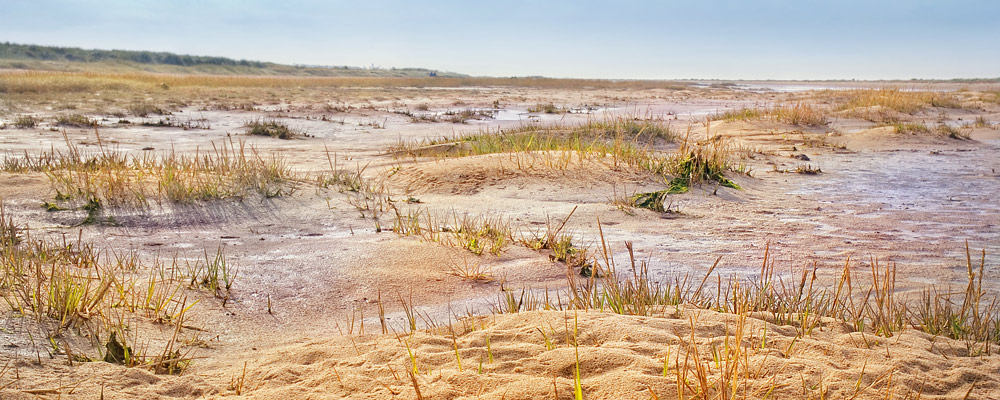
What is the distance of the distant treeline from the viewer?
220 feet

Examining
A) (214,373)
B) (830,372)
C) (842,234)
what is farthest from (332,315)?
(842,234)

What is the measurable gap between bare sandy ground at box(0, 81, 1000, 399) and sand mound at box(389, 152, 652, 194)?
0.11 feet

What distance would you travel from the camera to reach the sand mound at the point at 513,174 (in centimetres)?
841

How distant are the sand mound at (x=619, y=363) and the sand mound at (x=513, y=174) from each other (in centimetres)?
504

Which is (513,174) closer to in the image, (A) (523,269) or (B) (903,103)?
(A) (523,269)

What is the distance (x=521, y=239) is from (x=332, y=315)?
1.94 metres

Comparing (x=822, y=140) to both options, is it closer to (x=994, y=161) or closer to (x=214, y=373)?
(x=994, y=161)

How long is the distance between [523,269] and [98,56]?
79.7m

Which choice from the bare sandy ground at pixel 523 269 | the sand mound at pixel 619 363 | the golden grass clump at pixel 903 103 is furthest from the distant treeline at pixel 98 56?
the sand mound at pixel 619 363

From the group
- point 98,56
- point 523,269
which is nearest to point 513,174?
point 523,269

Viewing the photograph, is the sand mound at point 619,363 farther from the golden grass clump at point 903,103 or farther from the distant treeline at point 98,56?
the distant treeline at point 98,56

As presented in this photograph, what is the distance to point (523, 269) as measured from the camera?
16.4 feet

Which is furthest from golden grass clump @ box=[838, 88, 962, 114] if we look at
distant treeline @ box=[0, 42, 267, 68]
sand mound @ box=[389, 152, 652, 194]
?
distant treeline @ box=[0, 42, 267, 68]

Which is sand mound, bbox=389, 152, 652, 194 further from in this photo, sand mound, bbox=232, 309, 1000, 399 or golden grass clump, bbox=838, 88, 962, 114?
golden grass clump, bbox=838, 88, 962, 114
